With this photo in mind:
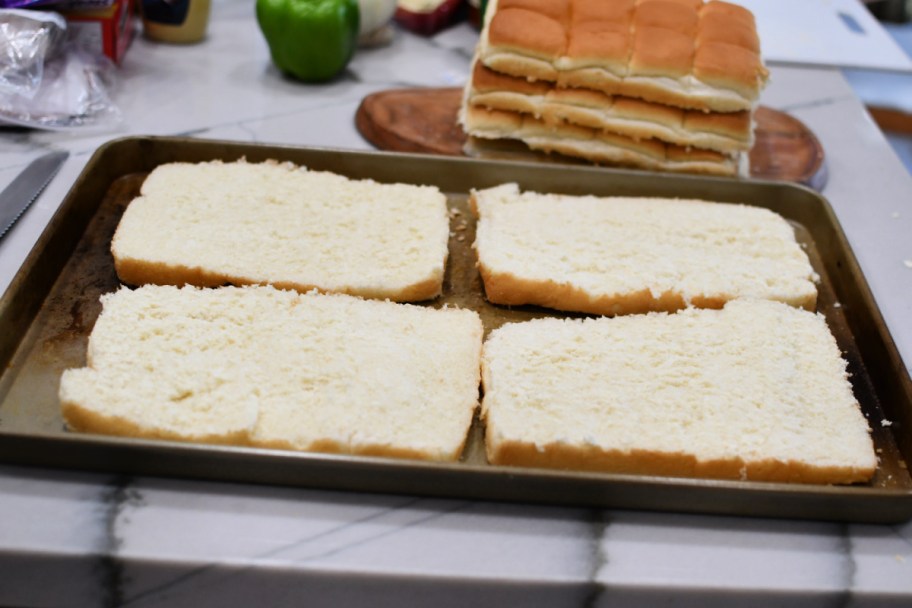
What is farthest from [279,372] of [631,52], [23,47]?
[23,47]

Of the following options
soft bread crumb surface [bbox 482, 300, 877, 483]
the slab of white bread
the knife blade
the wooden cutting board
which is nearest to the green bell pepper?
the wooden cutting board

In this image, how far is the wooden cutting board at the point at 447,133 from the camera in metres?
2.78

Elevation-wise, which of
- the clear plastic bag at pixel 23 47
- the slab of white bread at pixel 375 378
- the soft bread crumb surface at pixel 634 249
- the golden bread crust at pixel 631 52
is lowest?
the slab of white bread at pixel 375 378

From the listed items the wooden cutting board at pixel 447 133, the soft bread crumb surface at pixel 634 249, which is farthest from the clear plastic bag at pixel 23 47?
the soft bread crumb surface at pixel 634 249

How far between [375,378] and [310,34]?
1.65m

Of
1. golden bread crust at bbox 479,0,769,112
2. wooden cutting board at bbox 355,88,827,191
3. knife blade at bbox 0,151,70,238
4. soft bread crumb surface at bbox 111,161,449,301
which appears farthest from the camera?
wooden cutting board at bbox 355,88,827,191

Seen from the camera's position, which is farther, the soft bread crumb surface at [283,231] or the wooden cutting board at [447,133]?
the wooden cutting board at [447,133]

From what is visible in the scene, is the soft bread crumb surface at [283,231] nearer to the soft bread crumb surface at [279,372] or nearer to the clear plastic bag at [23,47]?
the soft bread crumb surface at [279,372]

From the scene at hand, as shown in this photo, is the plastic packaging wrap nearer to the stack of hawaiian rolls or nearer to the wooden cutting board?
the wooden cutting board

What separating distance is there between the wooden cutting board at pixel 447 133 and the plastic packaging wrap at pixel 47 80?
88cm

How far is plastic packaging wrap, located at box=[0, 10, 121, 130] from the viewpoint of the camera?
2.62 metres

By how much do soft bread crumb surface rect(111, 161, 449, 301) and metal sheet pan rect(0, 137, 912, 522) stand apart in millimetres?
96

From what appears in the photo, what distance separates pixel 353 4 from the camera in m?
2.97

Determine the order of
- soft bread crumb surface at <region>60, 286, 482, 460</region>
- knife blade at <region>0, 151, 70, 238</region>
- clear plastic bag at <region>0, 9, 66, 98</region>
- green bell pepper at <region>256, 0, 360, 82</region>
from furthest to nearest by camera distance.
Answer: green bell pepper at <region>256, 0, 360, 82</region>, clear plastic bag at <region>0, 9, 66, 98</region>, knife blade at <region>0, 151, 70, 238</region>, soft bread crumb surface at <region>60, 286, 482, 460</region>
